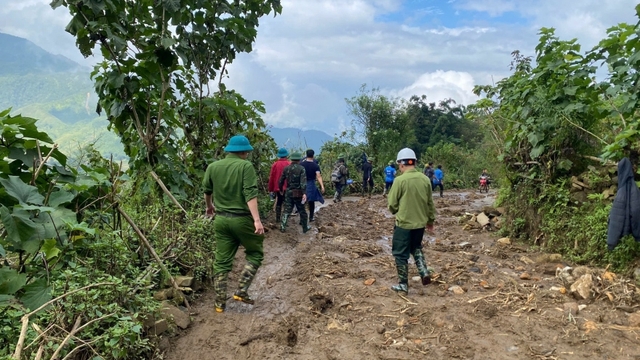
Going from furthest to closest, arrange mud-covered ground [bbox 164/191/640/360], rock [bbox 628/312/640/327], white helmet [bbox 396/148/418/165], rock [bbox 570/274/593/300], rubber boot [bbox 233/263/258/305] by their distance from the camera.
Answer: white helmet [bbox 396/148/418/165] → rock [bbox 570/274/593/300] → rubber boot [bbox 233/263/258/305] → rock [bbox 628/312/640/327] → mud-covered ground [bbox 164/191/640/360]

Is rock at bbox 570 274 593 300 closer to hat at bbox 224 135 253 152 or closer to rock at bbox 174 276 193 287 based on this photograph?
hat at bbox 224 135 253 152

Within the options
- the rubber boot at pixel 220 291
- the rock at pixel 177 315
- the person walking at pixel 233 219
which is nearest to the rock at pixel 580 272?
the person walking at pixel 233 219

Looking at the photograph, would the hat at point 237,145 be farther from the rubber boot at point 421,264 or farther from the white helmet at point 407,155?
the rubber boot at point 421,264

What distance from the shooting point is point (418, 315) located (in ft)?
15.8

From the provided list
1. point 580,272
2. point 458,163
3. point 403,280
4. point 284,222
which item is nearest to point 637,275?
point 580,272

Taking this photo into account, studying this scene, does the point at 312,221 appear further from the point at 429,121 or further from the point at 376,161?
the point at 429,121

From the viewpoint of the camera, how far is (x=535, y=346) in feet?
13.4

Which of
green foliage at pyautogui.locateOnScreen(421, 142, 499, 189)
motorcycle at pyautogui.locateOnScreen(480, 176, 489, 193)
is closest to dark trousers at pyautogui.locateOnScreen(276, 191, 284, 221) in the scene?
motorcycle at pyautogui.locateOnScreen(480, 176, 489, 193)

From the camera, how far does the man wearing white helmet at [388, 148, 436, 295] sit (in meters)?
5.53

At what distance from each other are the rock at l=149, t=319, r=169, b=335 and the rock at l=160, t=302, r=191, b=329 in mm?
153

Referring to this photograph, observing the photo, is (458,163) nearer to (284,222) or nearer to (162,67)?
(284,222)

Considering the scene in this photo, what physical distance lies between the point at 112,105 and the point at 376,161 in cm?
2017

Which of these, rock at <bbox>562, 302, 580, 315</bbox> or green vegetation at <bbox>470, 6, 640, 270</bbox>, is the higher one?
green vegetation at <bbox>470, 6, 640, 270</bbox>

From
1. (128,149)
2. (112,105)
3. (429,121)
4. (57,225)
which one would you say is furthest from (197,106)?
(429,121)
